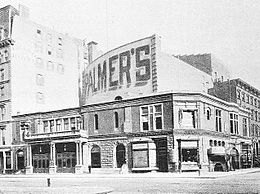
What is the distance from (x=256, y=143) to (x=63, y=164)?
37860 millimetres

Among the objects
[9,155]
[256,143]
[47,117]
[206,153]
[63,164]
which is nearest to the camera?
[206,153]


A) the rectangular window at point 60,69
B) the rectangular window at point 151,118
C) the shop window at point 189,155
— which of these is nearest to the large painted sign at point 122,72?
the rectangular window at point 151,118

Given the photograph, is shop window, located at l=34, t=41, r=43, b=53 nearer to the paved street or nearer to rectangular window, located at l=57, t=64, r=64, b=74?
rectangular window, located at l=57, t=64, r=64, b=74

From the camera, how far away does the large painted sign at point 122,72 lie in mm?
50438

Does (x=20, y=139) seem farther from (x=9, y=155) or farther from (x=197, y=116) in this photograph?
(x=197, y=116)

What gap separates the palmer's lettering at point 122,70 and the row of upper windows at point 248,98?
22589 millimetres

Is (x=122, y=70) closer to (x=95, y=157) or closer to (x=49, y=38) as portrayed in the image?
(x=95, y=157)

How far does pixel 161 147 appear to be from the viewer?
42500 mm

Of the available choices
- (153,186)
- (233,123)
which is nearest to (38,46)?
(233,123)

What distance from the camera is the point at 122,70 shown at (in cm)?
5350

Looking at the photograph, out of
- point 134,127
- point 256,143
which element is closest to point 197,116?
point 134,127

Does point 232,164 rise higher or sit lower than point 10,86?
lower

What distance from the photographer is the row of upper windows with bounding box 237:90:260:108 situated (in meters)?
66.5

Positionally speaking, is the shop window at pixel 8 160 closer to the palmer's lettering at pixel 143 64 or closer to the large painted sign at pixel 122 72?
the large painted sign at pixel 122 72
